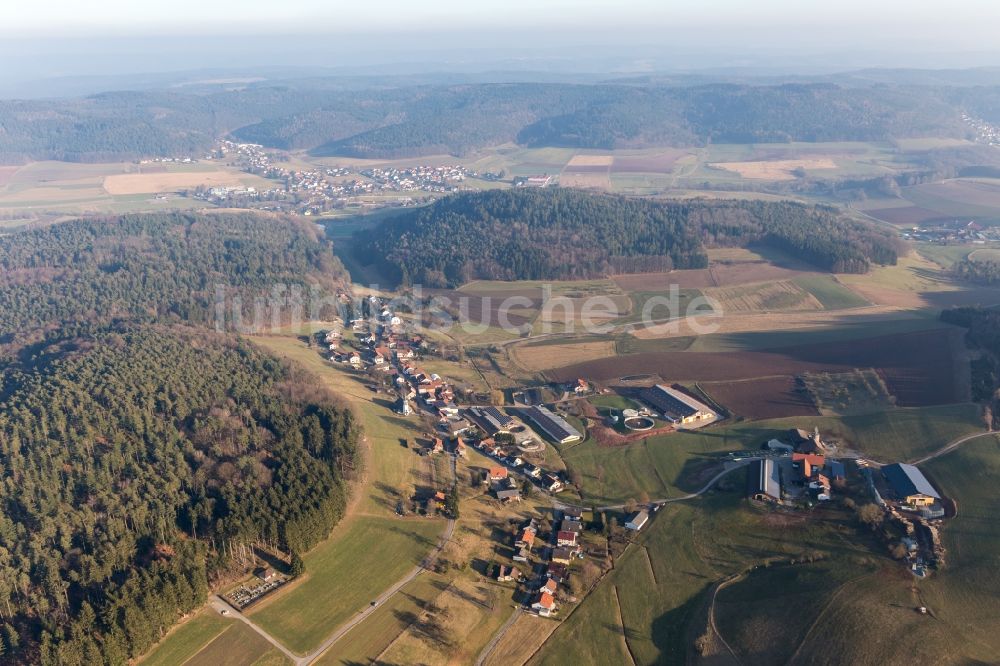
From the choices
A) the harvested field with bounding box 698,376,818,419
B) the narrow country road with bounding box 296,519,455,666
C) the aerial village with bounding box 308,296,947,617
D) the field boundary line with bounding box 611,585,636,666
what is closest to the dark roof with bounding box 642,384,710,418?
the aerial village with bounding box 308,296,947,617

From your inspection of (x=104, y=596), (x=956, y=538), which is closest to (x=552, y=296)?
(x=956, y=538)

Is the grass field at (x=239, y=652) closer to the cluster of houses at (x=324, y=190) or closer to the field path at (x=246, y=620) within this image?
the field path at (x=246, y=620)

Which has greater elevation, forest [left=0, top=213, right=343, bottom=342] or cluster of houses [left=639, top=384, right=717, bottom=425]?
forest [left=0, top=213, right=343, bottom=342]

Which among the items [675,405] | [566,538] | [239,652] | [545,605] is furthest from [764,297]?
[239,652]

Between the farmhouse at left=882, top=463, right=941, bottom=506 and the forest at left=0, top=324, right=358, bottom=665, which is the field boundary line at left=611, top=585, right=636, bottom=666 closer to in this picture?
the forest at left=0, top=324, right=358, bottom=665

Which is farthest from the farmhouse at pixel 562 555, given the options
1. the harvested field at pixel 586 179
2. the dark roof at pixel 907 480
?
the harvested field at pixel 586 179

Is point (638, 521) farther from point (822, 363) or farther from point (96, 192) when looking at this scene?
point (96, 192)
